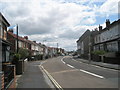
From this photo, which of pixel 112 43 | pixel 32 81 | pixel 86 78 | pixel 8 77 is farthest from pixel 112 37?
pixel 8 77

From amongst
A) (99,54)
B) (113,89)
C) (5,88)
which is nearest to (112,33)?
(99,54)

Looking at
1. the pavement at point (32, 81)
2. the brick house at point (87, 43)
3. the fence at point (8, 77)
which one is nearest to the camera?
the fence at point (8, 77)

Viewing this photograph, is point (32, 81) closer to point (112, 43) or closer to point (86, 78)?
point (86, 78)

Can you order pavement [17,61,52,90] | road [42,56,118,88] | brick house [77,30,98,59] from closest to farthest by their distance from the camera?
pavement [17,61,52,90] < road [42,56,118,88] < brick house [77,30,98,59]

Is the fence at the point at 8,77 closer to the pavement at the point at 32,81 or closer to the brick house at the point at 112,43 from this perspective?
the pavement at the point at 32,81

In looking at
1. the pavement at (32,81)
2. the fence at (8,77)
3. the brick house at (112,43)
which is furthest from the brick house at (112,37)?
the fence at (8,77)

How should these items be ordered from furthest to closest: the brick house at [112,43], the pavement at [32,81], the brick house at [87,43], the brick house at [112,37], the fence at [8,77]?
the brick house at [87,43], the brick house at [112,37], the brick house at [112,43], the pavement at [32,81], the fence at [8,77]

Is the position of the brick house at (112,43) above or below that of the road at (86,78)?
above

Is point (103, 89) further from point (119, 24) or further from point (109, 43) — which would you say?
point (109, 43)

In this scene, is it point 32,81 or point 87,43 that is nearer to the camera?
point 32,81

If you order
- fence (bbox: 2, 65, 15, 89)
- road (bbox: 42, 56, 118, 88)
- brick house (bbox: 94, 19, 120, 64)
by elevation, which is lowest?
road (bbox: 42, 56, 118, 88)

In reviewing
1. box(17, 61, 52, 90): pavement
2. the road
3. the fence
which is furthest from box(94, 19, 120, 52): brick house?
the fence

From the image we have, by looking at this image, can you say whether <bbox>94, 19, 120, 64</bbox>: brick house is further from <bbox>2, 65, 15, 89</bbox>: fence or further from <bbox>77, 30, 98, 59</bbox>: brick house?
<bbox>2, 65, 15, 89</bbox>: fence

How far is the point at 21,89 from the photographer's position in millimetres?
9844
